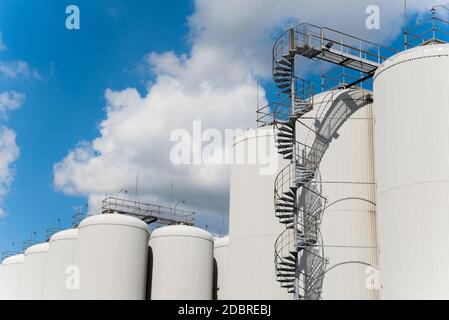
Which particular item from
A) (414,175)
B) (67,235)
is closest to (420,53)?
(414,175)

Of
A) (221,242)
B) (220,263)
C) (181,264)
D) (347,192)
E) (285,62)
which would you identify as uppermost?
(285,62)

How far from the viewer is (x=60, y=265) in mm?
48625

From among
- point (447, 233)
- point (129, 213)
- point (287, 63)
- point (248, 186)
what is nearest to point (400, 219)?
point (447, 233)

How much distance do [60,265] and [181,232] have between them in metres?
9.00

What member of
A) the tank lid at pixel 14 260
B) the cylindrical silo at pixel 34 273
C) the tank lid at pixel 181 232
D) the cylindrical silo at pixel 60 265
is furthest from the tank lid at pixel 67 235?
the tank lid at pixel 14 260

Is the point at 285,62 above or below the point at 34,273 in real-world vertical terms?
above

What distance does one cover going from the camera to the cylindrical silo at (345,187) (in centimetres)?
3316

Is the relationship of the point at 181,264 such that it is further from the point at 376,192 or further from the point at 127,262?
the point at 376,192

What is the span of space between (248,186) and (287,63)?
851cm

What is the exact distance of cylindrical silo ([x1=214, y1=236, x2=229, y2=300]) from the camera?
4838cm

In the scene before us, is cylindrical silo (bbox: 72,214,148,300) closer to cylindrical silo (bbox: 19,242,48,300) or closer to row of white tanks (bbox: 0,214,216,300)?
row of white tanks (bbox: 0,214,216,300)

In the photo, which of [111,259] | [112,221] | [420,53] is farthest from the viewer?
[112,221]

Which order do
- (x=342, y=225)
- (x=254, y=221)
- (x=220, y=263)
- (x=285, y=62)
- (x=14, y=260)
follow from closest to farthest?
(x=342, y=225) → (x=285, y=62) → (x=254, y=221) → (x=220, y=263) → (x=14, y=260)

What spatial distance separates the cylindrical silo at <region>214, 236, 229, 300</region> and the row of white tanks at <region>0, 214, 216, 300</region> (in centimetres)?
75
